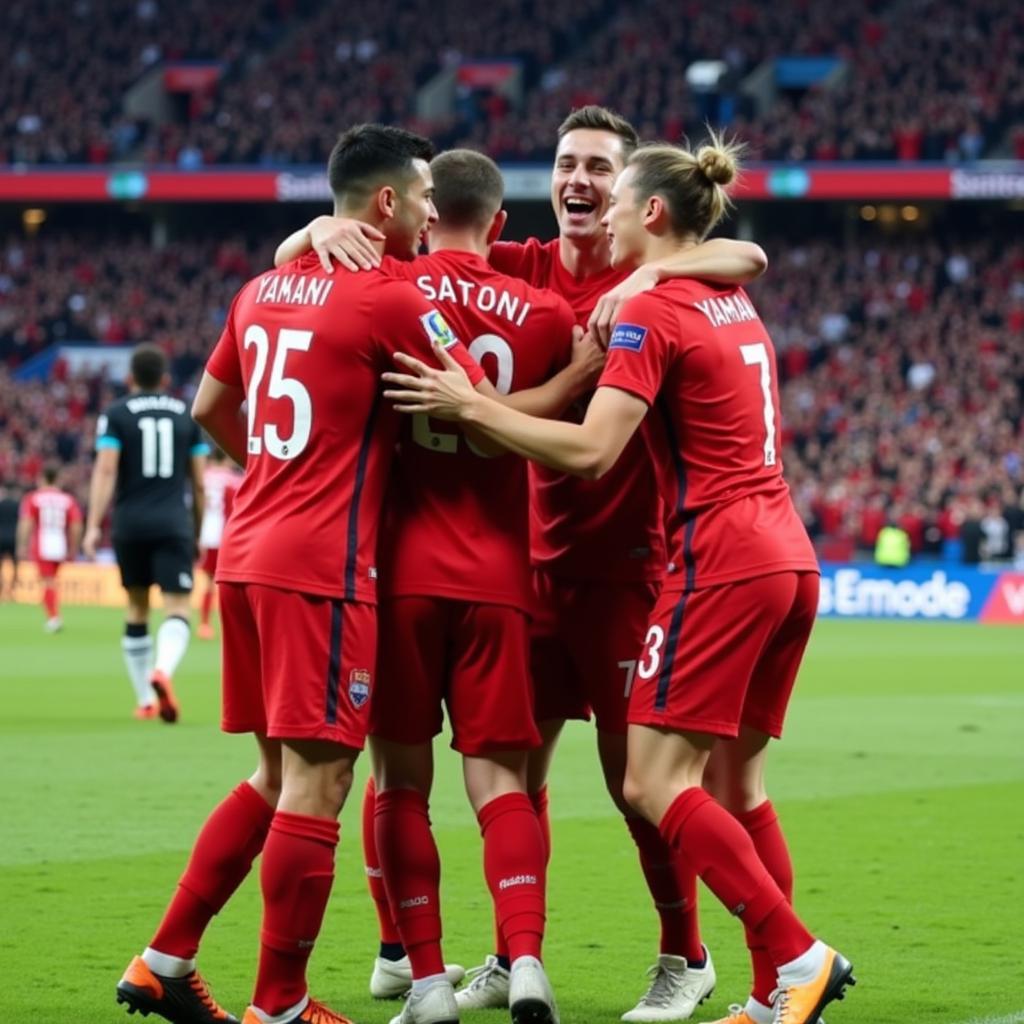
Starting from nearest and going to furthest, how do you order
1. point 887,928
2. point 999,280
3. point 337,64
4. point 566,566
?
point 566,566, point 887,928, point 999,280, point 337,64

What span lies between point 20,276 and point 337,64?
9009 mm

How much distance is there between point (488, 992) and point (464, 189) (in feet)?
7.51

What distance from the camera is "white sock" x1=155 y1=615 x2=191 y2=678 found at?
43.0ft

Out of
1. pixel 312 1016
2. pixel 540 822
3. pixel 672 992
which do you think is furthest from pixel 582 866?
pixel 312 1016

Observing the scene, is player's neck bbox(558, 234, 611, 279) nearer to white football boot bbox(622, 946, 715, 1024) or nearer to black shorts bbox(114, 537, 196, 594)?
white football boot bbox(622, 946, 715, 1024)

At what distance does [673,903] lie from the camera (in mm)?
6082

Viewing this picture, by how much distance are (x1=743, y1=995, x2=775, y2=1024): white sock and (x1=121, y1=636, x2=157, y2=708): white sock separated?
8.18 meters

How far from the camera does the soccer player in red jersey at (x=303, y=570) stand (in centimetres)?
525

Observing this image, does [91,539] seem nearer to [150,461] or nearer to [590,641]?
[150,461]

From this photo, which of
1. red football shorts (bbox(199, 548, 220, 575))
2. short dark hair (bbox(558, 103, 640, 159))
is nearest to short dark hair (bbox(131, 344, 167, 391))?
short dark hair (bbox(558, 103, 640, 159))

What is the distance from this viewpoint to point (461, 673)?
5574 millimetres

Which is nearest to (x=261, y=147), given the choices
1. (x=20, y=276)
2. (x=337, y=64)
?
(x=337, y=64)

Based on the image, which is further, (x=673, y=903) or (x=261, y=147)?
(x=261, y=147)

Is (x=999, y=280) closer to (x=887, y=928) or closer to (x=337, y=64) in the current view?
(x=337, y=64)
